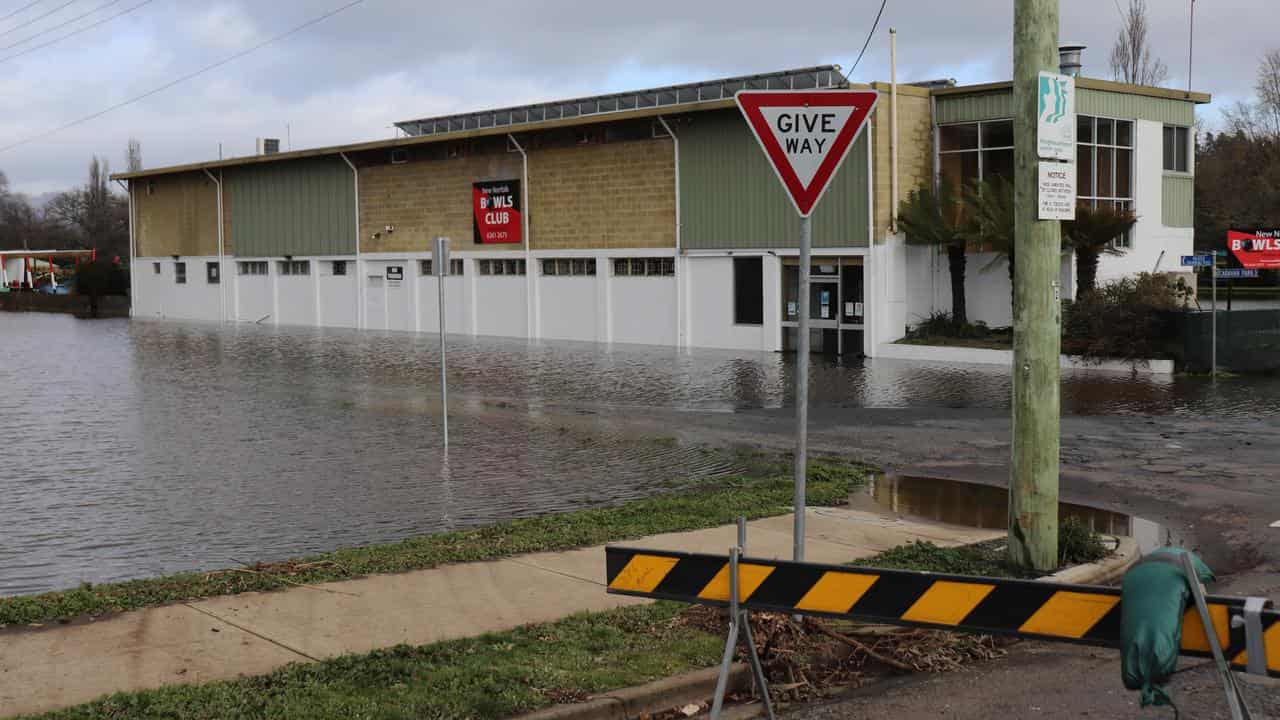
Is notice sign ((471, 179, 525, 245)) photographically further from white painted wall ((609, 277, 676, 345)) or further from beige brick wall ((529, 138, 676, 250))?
white painted wall ((609, 277, 676, 345))

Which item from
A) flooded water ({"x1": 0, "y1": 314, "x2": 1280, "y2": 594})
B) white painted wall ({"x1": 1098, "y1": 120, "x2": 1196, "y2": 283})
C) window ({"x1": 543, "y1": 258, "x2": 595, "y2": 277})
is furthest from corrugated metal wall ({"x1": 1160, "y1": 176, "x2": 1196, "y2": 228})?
window ({"x1": 543, "y1": 258, "x2": 595, "y2": 277})

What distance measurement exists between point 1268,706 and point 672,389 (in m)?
18.7

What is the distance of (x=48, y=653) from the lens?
22.3ft

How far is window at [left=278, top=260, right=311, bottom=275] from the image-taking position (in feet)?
172

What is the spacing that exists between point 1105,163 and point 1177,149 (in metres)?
3.72

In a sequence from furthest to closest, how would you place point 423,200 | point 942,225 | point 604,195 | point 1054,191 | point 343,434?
1. point 423,200
2. point 604,195
3. point 942,225
4. point 343,434
5. point 1054,191

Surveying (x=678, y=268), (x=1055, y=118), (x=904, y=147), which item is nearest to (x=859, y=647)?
(x=1055, y=118)

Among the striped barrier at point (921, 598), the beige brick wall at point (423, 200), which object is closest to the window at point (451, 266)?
the beige brick wall at point (423, 200)

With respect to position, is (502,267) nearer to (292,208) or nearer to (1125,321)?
(292,208)

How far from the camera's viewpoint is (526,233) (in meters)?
40.9

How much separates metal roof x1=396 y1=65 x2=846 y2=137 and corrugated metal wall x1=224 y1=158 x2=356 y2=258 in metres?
4.03

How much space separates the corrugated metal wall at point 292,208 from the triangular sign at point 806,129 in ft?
141

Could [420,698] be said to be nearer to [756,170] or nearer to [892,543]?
[892,543]

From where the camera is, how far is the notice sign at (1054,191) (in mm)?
8641
